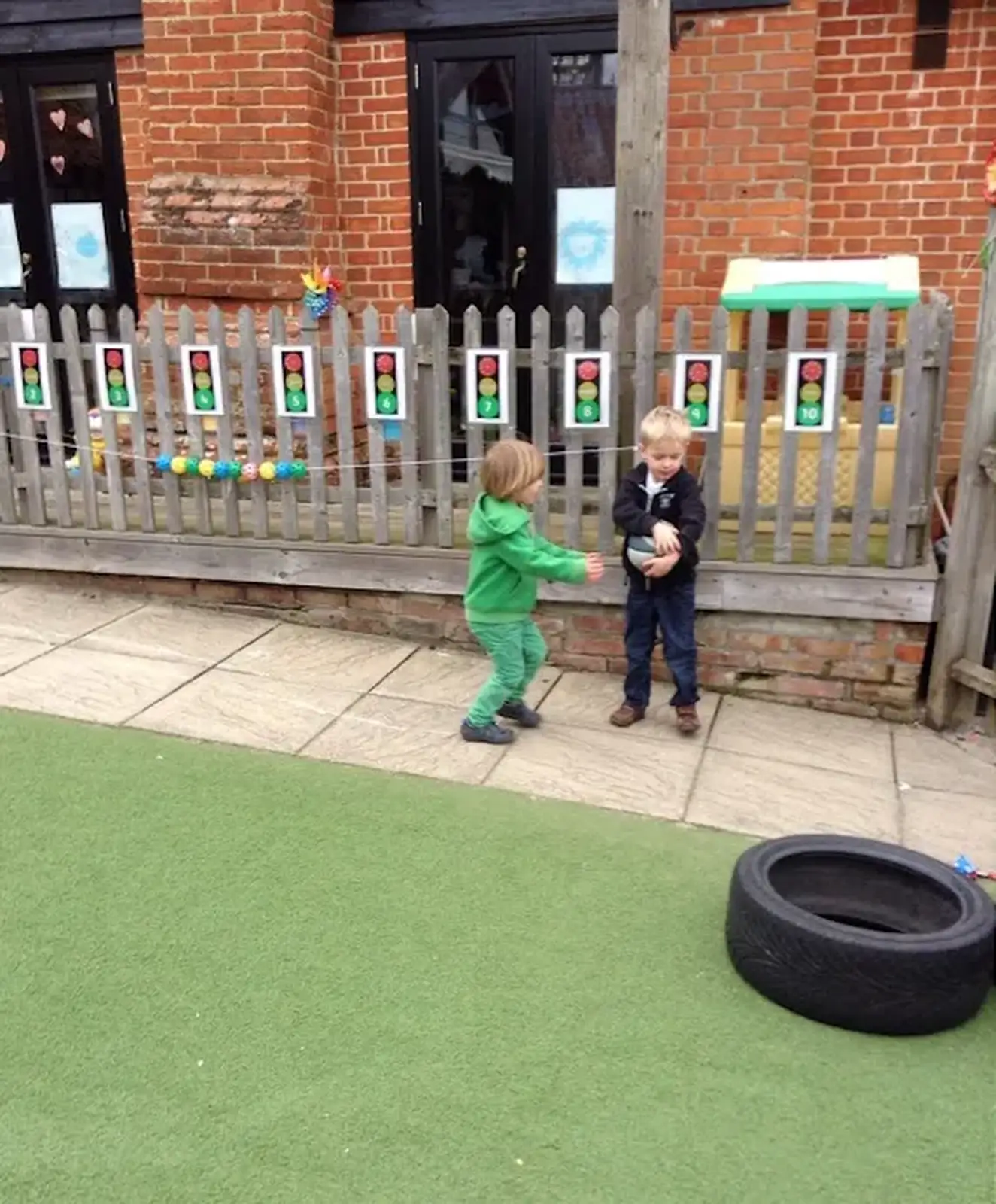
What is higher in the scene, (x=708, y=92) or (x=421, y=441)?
(x=708, y=92)

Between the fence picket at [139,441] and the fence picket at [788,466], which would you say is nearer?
the fence picket at [788,466]

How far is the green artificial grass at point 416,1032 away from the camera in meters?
2.38

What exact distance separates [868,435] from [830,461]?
0.19m

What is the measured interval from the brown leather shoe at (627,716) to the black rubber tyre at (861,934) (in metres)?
1.57

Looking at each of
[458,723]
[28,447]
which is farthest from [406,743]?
[28,447]

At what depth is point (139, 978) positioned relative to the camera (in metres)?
3.00

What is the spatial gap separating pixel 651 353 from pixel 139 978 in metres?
3.34

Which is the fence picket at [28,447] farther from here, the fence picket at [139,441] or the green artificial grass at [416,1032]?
the green artificial grass at [416,1032]

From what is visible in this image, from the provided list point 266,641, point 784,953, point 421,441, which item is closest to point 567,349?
point 421,441

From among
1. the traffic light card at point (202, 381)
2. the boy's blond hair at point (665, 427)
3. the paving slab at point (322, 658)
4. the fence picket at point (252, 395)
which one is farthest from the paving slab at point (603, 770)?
the traffic light card at point (202, 381)

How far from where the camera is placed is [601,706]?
5023mm

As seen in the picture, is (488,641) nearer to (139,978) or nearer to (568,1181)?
(139,978)

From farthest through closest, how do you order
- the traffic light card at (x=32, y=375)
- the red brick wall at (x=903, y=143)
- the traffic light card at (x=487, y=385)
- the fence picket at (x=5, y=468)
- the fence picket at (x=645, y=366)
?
1. the red brick wall at (x=903, y=143)
2. the fence picket at (x=5, y=468)
3. the traffic light card at (x=32, y=375)
4. the traffic light card at (x=487, y=385)
5. the fence picket at (x=645, y=366)

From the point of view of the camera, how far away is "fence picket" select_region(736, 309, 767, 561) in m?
4.84
